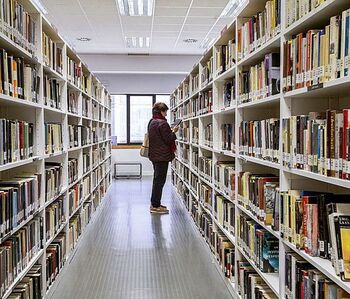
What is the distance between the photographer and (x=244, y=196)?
3029 millimetres

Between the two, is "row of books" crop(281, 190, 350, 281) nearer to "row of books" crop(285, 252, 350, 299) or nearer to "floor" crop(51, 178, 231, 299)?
"row of books" crop(285, 252, 350, 299)

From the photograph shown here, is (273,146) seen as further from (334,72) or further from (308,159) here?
(334,72)

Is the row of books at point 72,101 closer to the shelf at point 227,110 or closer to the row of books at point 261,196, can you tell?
the shelf at point 227,110

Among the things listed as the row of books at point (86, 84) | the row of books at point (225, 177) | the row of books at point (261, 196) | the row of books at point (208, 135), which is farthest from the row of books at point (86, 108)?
the row of books at point (261, 196)

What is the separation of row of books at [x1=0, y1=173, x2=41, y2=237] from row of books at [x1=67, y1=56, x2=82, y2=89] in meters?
1.73

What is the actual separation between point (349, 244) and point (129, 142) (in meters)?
10.8

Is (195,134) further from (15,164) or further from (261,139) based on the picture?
(15,164)

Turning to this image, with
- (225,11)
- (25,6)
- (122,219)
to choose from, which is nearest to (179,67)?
(225,11)

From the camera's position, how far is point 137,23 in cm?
766

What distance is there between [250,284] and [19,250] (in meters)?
1.47

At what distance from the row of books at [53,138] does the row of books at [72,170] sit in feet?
1.63

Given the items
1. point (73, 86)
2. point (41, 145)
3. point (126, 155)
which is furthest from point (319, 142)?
point (126, 155)

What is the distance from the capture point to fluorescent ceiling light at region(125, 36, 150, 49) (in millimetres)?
8938

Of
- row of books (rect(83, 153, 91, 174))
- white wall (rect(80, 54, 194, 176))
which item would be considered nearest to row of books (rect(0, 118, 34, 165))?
row of books (rect(83, 153, 91, 174))
